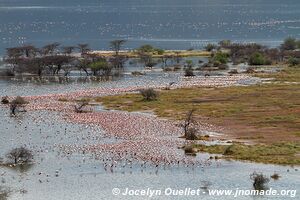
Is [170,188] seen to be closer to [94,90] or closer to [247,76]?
[94,90]

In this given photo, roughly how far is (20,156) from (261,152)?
17382 millimetres

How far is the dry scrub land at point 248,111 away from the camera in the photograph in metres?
58.4

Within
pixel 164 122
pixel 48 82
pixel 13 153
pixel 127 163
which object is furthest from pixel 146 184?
pixel 48 82

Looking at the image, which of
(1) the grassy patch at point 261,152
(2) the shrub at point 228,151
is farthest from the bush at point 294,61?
Answer: (2) the shrub at point 228,151

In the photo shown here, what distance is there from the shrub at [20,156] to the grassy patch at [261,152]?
12.5 meters

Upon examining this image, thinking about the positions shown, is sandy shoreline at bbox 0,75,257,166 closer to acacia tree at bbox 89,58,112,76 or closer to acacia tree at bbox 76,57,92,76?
acacia tree at bbox 89,58,112,76

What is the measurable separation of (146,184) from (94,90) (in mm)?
49881

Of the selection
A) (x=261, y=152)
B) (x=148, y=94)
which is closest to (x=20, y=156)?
(x=261, y=152)

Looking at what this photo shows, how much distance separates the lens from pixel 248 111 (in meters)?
77.7

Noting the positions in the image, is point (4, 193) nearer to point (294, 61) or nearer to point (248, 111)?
point (248, 111)

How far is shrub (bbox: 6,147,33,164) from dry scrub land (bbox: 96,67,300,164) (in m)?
12.7

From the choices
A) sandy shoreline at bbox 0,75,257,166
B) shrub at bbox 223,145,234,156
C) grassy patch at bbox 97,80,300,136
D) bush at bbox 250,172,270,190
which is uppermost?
bush at bbox 250,172,270,190

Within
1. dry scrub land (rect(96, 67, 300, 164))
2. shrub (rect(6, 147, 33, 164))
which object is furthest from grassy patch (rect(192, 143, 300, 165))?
shrub (rect(6, 147, 33, 164))

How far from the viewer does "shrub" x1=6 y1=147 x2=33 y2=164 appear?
→ 185ft
